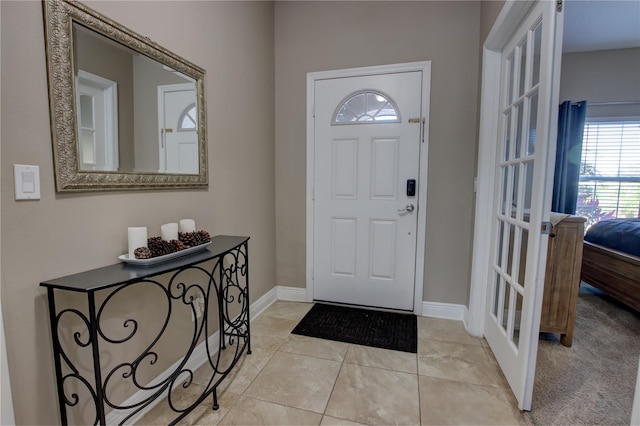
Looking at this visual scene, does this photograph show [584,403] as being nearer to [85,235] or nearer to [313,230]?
[313,230]

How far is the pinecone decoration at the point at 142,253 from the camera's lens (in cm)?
129

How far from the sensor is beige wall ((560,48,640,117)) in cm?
353

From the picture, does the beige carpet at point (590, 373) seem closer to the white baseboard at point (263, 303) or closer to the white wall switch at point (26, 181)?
the white baseboard at point (263, 303)

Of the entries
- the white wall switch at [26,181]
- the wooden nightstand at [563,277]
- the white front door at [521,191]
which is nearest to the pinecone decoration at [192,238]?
the white wall switch at [26,181]

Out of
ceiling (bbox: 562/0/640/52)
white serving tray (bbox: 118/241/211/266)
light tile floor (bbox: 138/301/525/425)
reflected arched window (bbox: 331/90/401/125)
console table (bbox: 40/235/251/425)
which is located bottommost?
light tile floor (bbox: 138/301/525/425)

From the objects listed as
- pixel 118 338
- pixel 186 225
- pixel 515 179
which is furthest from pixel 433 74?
pixel 118 338

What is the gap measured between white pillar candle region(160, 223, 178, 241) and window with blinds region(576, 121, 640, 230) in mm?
4655

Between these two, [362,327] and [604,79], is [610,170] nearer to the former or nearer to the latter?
[604,79]

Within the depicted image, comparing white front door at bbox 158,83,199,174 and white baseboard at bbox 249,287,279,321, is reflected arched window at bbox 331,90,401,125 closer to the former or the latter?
white front door at bbox 158,83,199,174

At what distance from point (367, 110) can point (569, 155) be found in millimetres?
2797

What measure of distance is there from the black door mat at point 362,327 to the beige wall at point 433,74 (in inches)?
15.6

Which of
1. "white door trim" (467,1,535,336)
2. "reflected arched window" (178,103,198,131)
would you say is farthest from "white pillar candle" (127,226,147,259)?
"white door trim" (467,1,535,336)

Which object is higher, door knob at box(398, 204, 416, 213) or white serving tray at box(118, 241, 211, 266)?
door knob at box(398, 204, 416, 213)

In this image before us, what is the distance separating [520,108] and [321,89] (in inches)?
60.4
